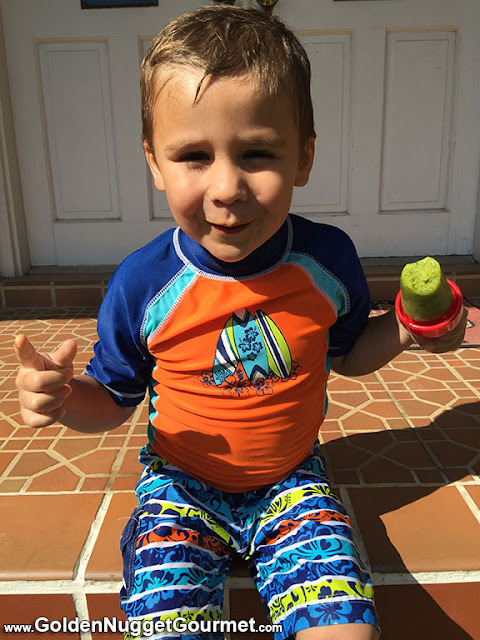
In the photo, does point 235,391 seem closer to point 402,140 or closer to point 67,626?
point 67,626

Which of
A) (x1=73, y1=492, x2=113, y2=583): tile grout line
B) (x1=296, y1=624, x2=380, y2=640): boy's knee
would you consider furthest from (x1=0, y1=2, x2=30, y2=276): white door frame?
(x1=296, y1=624, x2=380, y2=640): boy's knee

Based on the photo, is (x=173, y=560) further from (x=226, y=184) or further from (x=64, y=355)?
(x=226, y=184)

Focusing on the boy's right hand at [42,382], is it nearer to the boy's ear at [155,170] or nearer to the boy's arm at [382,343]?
the boy's ear at [155,170]

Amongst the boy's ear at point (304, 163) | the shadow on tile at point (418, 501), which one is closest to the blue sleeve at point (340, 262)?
the boy's ear at point (304, 163)

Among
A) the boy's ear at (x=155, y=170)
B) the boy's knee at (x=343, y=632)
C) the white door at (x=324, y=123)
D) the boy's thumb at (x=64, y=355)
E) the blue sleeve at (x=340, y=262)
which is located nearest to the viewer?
the boy's knee at (x=343, y=632)

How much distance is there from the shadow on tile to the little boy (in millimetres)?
212

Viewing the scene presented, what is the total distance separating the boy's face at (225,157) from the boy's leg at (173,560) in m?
0.55

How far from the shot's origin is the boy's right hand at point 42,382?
1.06m

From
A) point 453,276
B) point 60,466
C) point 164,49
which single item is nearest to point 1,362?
point 60,466

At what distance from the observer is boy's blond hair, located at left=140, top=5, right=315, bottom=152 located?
1.05m

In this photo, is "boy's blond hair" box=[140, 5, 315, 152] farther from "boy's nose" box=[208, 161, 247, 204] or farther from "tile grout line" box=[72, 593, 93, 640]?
"tile grout line" box=[72, 593, 93, 640]

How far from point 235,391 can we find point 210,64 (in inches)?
26.8

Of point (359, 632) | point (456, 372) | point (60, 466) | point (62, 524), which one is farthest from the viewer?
point (456, 372)

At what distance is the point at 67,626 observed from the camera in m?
1.29
